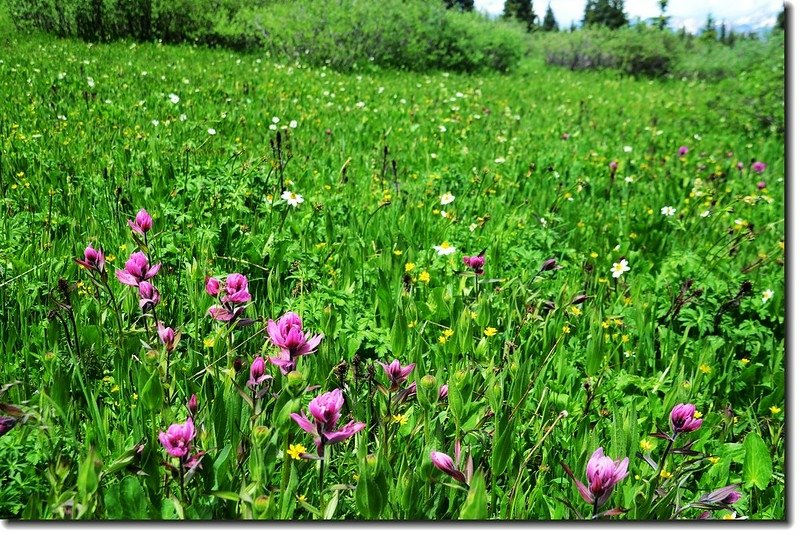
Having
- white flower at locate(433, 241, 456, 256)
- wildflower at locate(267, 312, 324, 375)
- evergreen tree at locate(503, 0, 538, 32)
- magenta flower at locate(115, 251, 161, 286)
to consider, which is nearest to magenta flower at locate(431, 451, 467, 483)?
wildflower at locate(267, 312, 324, 375)

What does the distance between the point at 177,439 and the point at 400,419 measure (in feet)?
1.63

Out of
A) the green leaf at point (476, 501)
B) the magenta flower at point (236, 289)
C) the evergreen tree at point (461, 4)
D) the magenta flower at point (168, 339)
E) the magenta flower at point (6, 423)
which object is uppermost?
the evergreen tree at point (461, 4)

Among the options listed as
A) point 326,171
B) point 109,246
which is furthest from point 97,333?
point 326,171

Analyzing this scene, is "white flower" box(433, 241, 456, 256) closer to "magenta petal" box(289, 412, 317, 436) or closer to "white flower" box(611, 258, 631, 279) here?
"white flower" box(611, 258, 631, 279)

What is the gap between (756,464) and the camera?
1483mm

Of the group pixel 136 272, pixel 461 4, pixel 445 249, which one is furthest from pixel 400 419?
pixel 461 4

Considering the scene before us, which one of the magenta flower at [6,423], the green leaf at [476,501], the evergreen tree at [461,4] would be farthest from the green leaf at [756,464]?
the evergreen tree at [461,4]

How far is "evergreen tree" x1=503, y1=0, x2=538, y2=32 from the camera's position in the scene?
2.41 metres

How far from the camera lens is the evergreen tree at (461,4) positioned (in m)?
2.56

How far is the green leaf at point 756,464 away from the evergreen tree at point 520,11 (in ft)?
5.64

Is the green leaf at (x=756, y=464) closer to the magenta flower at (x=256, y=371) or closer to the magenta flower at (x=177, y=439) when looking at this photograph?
the magenta flower at (x=256, y=371)

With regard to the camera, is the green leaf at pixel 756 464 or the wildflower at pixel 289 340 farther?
the green leaf at pixel 756 464

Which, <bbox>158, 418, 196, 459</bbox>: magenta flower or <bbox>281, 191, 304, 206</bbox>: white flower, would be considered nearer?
<bbox>158, 418, 196, 459</bbox>: magenta flower

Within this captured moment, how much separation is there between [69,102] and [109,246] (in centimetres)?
110
